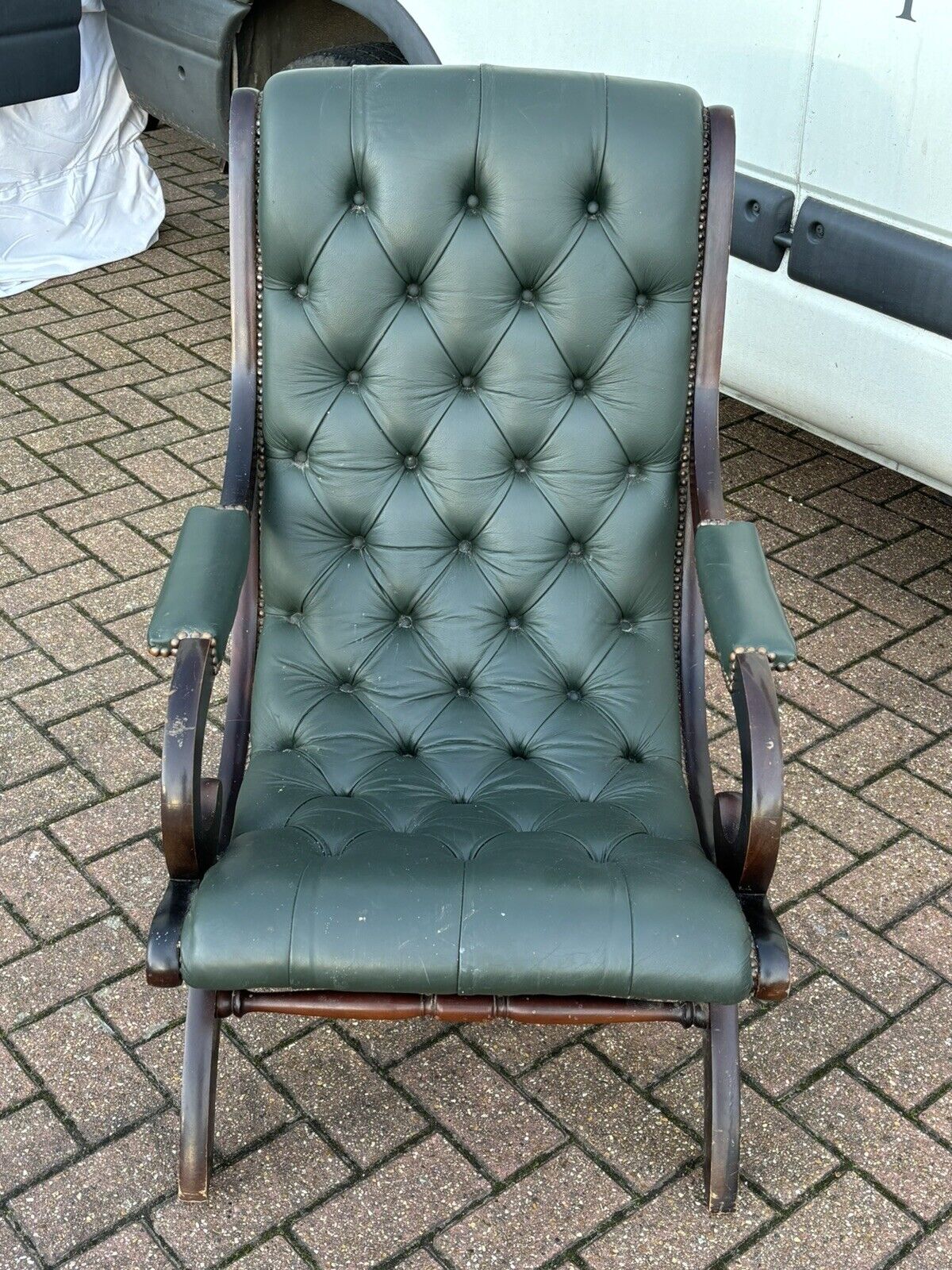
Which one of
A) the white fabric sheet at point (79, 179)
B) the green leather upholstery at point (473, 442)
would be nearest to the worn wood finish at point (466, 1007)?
the green leather upholstery at point (473, 442)

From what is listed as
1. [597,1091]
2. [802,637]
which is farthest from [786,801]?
[597,1091]

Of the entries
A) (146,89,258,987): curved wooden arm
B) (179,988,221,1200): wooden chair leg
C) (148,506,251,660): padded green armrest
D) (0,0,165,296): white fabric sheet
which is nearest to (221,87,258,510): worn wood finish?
(146,89,258,987): curved wooden arm

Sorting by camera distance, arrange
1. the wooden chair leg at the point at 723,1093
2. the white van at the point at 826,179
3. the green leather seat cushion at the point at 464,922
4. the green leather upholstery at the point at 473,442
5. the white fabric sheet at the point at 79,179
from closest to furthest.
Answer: the green leather seat cushion at the point at 464,922 < the wooden chair leg at the point at 723,1093 < the green leather upholstery at the point at 473,442 < the white van at the point at 826,179 < the white fabric sheet at the point at 79,179

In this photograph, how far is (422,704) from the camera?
6.94 ft

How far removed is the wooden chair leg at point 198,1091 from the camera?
1.81m

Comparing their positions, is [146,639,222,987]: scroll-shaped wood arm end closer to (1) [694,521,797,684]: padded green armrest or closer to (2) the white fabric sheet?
(1) [694,521,797,684]: padded green armrest

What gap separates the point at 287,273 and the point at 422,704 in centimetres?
66

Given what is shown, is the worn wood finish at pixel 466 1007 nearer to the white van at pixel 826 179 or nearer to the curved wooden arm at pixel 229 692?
the curved wooden arm at pixel 229 692

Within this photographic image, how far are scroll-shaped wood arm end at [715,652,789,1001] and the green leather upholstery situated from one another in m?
0.17

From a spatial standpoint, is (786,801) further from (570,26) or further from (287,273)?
(570,26)

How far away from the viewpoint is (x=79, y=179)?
4.60 meters

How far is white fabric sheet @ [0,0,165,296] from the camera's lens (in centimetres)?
446

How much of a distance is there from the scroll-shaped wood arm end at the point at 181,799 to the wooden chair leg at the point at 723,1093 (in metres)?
0.68

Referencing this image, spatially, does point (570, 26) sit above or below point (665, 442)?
above
